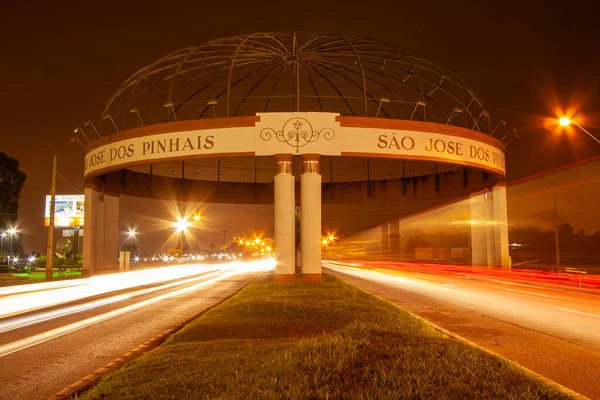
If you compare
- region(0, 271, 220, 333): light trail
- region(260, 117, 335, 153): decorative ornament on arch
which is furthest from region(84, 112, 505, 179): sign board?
region(0, 271, 220, 333): light trail

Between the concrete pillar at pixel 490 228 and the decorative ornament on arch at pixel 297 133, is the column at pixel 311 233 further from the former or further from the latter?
the concrete pillar at pixel 490 228

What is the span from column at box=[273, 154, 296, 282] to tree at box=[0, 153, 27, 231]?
2502 inches

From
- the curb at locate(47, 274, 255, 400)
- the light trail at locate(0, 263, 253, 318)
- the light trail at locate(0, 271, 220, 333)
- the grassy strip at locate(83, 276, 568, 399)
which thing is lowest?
the light trail at locate(0, 271, 220, 333)

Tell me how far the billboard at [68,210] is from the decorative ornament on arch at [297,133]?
155 ft

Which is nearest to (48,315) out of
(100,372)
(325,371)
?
(100,372)

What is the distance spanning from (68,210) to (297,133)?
49.3 m

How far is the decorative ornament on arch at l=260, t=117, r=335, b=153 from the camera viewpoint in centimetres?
2414

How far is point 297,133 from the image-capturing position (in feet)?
79.3

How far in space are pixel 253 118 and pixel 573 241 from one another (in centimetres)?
7899

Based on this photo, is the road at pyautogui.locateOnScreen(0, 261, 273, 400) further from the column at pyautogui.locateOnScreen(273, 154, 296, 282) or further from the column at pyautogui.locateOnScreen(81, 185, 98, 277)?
the column at pyautogui.locateOnScreen(81, 185, 98, 277)

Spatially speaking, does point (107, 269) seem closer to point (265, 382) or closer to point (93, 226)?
point (93, 226)

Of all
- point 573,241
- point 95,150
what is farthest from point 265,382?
point 573,241

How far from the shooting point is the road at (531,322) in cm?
842

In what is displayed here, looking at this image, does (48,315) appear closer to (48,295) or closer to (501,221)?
(48,295)
